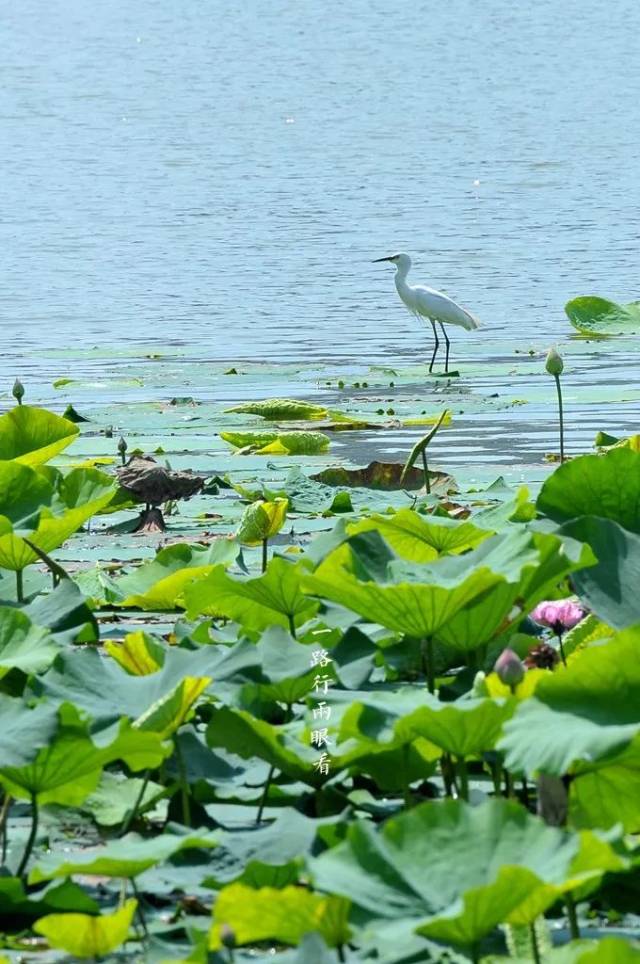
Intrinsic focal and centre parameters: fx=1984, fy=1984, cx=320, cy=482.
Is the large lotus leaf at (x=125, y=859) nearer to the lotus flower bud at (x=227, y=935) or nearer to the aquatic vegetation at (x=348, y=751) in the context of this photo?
the aquatic vegetation at (x=348, y=751)

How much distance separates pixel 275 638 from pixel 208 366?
6.78m

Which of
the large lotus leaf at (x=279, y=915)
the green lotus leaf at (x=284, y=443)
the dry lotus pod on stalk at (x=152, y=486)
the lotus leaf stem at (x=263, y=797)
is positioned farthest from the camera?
the green lotus leaf at (x=284, y=443)

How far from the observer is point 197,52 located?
49062 mm

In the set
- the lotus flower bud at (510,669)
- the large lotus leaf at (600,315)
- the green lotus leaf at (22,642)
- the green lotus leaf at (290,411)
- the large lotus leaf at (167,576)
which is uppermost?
the lotus flower bud at (510,669)

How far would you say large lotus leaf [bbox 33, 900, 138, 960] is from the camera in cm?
165

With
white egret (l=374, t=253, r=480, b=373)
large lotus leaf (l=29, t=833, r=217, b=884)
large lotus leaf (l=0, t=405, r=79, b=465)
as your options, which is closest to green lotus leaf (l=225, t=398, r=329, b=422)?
white egret (l=374, t=253, r=480, b=373)

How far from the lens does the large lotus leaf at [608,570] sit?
2393 millimetres

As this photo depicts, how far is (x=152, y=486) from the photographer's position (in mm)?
4586

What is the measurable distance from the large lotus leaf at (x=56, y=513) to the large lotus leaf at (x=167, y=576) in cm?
22

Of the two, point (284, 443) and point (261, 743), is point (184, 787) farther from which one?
point (284, 443)

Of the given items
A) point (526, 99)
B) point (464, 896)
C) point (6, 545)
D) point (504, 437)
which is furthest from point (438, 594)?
point (526, 99)

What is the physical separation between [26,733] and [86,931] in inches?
14.5

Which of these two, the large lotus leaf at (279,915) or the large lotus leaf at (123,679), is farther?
the large lotus leaf at (123,679)

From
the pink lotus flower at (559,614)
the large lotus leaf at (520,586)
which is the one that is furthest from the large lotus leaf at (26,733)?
the pink lotus flower at (559,614)
